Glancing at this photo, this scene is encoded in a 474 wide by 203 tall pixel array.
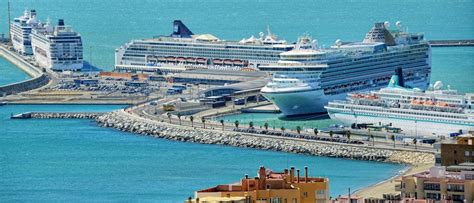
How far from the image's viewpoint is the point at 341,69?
61.3m

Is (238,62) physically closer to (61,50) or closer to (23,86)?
(61,50)

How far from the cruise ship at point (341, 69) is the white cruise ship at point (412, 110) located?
278 cm

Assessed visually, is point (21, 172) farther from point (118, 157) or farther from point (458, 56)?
point (458, 56)

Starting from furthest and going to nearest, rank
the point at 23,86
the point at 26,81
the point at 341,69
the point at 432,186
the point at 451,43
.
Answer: the point at 451,43, the point at 26,81, the point at 23,86, the point at 341,69, the point at 432,186

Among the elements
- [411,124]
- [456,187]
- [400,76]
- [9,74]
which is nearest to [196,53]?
[9,74]

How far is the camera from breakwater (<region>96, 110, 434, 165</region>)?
1839 inches

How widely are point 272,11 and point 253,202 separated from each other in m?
113

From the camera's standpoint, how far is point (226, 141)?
51125 millimetres

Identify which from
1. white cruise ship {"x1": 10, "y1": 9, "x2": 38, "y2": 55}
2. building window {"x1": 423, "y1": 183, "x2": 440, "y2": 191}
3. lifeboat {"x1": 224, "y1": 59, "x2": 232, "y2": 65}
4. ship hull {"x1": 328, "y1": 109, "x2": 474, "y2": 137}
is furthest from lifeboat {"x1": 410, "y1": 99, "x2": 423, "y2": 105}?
white cruise ship {"x1": 10, "y1": 9, "x2": 38, "y2": 55}

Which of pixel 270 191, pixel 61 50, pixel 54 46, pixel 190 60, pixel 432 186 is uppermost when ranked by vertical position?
pixel 54 46

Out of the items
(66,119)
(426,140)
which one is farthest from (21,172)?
(66,119)

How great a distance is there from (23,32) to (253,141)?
3810 cm

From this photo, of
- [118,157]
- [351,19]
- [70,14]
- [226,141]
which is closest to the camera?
[118,157]

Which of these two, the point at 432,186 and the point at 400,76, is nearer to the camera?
the point at 432,186
